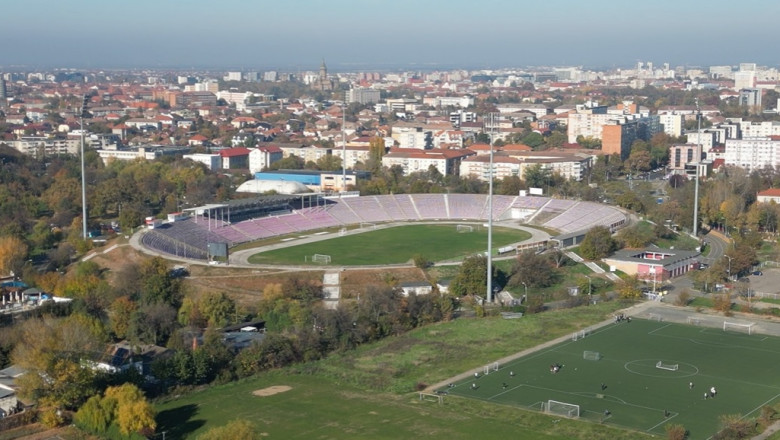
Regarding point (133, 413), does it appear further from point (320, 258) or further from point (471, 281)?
point (320, 258)

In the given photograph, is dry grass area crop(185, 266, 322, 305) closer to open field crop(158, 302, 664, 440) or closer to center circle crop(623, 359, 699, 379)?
open field crop(158, 302, 664, 440)

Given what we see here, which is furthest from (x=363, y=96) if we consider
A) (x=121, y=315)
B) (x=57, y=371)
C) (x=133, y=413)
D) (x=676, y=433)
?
(x=676, y=433)

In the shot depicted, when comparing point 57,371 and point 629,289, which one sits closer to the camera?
point 57,371

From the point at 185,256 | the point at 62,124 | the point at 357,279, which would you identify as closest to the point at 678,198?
the point at 357,279

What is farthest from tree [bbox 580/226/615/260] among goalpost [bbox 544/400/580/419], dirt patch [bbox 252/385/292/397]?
dirt patch [bbox 252/385/292/397]

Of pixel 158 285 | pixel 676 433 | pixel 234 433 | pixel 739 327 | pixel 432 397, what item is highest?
pixel 234 433

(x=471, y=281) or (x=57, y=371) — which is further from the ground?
(x=57, y=371)
